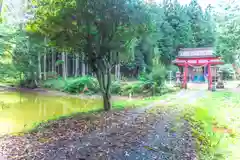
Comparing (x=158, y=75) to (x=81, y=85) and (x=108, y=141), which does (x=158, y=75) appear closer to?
(x=81, y=85)

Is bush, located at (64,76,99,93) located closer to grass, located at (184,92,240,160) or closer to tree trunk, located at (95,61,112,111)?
tree trunk, located at (95,61,112,111)

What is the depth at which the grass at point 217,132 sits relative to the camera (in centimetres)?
442

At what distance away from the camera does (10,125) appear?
8.07m

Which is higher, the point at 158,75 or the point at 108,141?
the point at 158,75

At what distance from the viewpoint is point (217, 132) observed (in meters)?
5.83

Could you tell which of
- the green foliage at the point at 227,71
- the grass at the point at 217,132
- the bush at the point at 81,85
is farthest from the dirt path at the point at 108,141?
the green foliage at the point at 227,71

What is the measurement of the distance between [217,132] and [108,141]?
280 cm

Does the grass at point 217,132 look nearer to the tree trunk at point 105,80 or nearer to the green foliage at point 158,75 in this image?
the tree trunk at point 105,80

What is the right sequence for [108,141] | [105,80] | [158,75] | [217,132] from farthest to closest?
[158,75] → [105,80] → [217,132] → [108,141]

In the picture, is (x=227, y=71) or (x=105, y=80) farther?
(x=227, y=71)

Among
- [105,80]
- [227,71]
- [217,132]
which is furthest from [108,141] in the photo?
[227,71]

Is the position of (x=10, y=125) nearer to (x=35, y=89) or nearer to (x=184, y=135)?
(x=184, y=135)

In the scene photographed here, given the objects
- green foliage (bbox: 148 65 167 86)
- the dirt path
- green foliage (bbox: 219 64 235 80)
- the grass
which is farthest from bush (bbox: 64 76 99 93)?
green foliage (bbox: 219 64 235 80)

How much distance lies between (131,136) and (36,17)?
4713 millimetres
